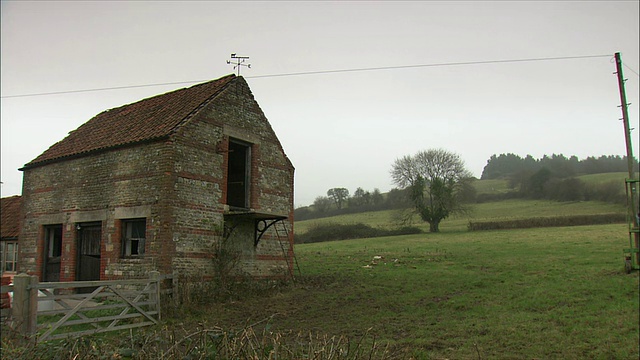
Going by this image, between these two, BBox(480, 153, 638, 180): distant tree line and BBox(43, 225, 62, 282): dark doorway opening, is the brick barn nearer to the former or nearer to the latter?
BBox(43, 225, 62, 282): dark doorway opening

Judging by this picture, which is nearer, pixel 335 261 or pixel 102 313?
pixel 102 313

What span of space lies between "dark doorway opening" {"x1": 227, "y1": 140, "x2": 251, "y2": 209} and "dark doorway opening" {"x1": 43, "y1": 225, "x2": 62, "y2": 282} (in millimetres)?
6809

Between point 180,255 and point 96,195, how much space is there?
14.5 feet

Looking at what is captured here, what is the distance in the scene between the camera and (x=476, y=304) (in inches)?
563

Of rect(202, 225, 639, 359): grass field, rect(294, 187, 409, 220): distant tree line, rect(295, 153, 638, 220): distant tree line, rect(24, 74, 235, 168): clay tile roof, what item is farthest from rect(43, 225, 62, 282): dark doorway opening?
rect(294, 187, 409, 220): distant tree line

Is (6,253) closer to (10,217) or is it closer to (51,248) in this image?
(10,217)

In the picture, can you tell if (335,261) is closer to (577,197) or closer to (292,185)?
(292,185)

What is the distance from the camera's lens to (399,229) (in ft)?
156

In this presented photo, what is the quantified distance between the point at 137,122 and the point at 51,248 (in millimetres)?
6231

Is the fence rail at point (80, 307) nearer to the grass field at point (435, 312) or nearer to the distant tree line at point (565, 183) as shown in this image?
the grass field at point (435, 312)

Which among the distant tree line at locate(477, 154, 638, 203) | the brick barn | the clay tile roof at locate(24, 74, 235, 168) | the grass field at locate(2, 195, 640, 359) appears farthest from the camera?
the distant tree line at locate(477, 154, 638, 203)

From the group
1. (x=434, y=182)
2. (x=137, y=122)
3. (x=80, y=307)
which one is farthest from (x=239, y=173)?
(x=434, y=182)

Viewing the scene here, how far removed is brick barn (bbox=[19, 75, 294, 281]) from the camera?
15.3 metres

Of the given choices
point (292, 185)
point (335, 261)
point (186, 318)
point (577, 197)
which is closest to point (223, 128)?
point (292, 185)
